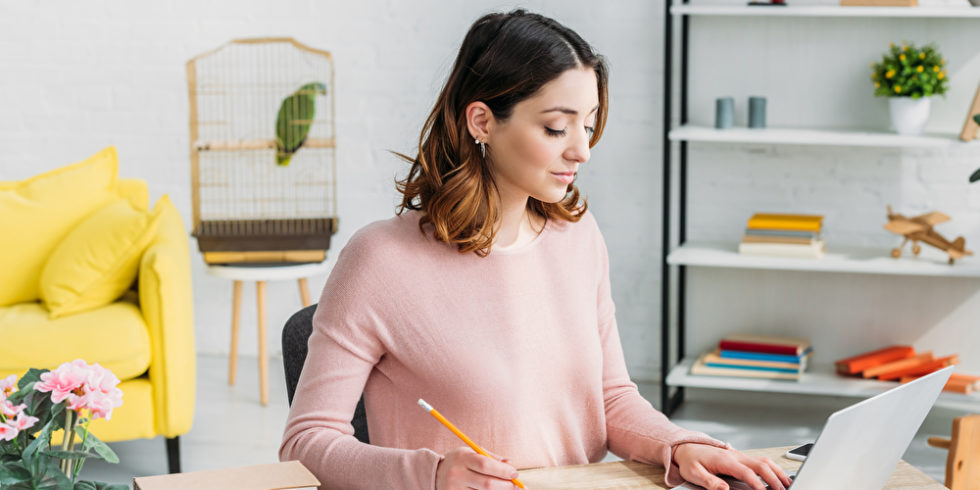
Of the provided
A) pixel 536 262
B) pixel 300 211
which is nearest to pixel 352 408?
pixel 536 262

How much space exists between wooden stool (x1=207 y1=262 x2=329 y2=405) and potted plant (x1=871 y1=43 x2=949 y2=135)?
1850 mm

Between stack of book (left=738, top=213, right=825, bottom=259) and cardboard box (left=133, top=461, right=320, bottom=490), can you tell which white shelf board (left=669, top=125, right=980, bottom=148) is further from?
cardboard box (left=133, top=461, right=320, bottom=490)

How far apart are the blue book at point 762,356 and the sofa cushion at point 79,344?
1.76 meters

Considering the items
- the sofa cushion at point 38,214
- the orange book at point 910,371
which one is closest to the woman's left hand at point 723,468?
the orange book at point 910,371

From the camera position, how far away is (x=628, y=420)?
1369 millimetres

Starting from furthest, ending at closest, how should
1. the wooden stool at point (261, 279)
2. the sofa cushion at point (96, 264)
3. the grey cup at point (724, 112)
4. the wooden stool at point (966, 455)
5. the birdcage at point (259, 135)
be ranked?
the birdcage at point (259, 135), the wooden stool at point (261, 279), the grey cup at point (724, 112), the sofa cushion at point (96, 264), the wooden stool at point (966, 455)

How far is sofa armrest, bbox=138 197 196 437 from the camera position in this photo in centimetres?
274

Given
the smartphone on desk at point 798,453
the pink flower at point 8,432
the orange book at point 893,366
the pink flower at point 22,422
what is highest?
the pink flower at point 22,422

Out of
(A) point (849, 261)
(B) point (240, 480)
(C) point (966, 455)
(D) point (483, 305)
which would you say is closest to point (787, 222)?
(A) point (849, 261)

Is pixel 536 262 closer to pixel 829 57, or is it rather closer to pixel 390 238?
pixel 390 238

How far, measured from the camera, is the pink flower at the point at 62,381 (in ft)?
2.99

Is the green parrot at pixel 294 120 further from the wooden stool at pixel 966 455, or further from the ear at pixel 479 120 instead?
the wooden stool at pixel 966 455

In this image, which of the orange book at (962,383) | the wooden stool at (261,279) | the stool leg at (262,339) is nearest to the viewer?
the orange book at (962,383)

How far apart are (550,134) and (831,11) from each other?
1.98 meters
